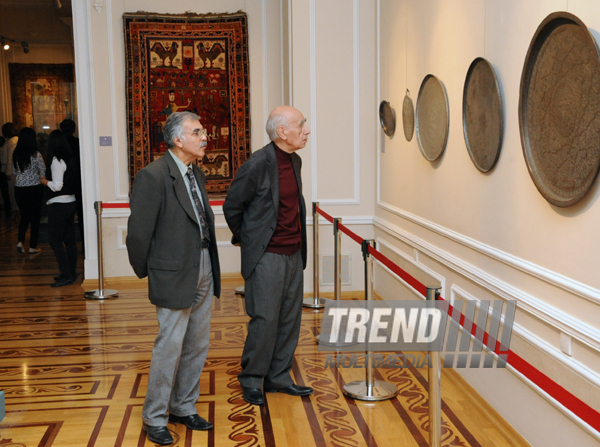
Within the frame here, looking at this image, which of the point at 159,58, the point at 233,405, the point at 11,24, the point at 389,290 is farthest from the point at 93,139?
the point at 11,24

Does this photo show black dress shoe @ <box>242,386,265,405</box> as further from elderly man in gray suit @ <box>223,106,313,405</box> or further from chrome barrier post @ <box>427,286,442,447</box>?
chrome barrier post @ <box>427,286,442,447</box>

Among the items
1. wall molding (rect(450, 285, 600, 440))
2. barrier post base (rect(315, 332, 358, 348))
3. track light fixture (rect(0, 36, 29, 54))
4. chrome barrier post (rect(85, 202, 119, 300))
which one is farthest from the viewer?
track light fixture (rect(0, 36, 29, 54))

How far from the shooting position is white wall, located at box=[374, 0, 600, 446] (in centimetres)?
271

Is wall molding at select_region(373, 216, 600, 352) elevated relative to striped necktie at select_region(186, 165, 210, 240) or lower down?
lower down

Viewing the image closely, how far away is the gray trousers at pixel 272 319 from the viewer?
3.86 meters

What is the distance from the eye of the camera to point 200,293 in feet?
11.3

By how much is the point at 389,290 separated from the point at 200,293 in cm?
293

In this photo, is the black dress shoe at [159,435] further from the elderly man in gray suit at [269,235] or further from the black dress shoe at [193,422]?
the elderly man in gray suit at [269,235]

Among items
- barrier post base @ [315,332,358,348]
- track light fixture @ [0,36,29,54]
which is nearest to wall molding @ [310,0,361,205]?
barrier post base @ [315,332,358,348]

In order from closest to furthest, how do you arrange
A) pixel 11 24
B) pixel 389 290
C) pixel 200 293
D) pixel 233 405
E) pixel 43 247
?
pixel 200 293 < pixel 233 405 < pixel 389 290 < pixel 43 247 < pixel 11 24

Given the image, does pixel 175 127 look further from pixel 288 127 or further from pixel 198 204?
pixel 288 127

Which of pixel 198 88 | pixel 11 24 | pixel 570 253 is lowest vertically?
pixel 570 253

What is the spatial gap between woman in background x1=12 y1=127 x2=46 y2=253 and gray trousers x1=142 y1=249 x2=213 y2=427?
18.4ft

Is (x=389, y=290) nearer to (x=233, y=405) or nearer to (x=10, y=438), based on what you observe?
(x=233, y=405)
